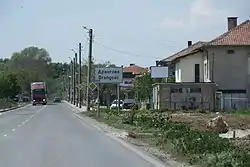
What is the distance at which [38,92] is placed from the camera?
110 metres

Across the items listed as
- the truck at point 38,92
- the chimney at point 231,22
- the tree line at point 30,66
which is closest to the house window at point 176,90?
the chimney at point 231,22

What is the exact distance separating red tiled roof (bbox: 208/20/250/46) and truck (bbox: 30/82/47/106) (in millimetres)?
49098

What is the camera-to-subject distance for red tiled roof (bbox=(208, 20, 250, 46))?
204 ft

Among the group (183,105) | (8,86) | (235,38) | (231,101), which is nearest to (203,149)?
(231,101)

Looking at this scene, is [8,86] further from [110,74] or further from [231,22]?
[110,74]

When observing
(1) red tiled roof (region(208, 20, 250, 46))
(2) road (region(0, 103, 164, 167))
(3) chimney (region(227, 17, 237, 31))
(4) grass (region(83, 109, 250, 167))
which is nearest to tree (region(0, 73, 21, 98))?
(3) chimney (region(227, 17, 237, 31))

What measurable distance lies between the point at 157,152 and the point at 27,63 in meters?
164

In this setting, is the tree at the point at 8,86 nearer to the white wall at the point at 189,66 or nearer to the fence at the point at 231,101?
the white wall at the point at 189,66

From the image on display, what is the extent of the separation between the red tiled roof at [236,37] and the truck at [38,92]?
4910 centimetres

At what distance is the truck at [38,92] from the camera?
354ft

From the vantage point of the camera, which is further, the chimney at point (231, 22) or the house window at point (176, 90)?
the chimney at point (231, 22)

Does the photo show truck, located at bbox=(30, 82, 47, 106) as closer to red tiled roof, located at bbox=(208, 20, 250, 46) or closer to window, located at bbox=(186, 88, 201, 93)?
red tiled roof, located at bbox=(208, 20, 250, 46)

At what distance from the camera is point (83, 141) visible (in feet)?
81.7

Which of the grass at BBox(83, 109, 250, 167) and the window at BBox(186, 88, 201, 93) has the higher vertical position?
the window at BBox(186, 88, 201, 93)
